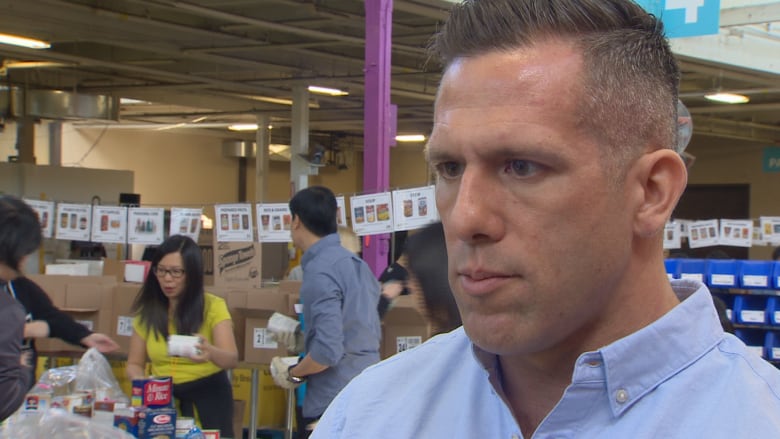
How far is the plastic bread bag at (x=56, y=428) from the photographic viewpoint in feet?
9.89

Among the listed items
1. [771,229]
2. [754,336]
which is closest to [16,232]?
[754,336]

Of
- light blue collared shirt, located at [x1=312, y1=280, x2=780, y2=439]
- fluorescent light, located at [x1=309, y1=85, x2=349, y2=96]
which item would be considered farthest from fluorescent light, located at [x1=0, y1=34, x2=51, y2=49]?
light blue collared shirt, located at [x1=312, y1=280, x2=780, y2=439]

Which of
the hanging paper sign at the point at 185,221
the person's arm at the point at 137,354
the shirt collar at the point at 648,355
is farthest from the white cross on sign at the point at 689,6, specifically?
the shirt collar at the point at 648,355

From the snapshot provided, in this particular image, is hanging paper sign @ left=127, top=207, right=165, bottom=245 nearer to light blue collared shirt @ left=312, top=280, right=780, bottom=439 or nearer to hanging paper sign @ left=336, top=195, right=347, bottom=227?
hanging paper sign @ left=336, top=195, right=347, bottom=227

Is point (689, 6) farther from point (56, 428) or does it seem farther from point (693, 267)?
point (693, 267)

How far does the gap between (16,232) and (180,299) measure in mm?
1097

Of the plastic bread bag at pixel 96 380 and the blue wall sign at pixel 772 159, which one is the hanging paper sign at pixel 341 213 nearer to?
the plastic bread bag at pixel 96 380

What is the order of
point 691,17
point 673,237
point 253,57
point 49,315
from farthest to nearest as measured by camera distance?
point 253,57, point 673,237, point 49,315, point 691,17

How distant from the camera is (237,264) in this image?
6324 millimetres

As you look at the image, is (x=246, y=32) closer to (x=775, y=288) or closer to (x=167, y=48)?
(x=167, y=48)

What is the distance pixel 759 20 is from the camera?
8000mm

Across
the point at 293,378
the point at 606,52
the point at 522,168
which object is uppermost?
the point at 606,52

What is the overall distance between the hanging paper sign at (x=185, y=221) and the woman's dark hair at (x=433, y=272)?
341 centimetres

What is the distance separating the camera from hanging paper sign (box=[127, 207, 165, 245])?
6.61 m
